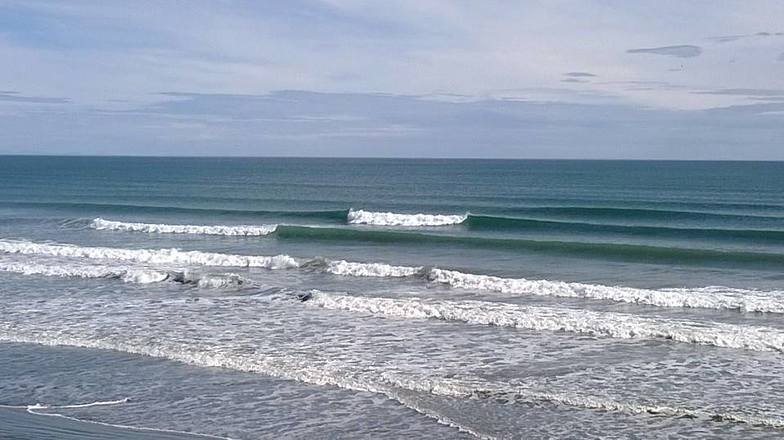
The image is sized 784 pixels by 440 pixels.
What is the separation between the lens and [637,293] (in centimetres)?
1780

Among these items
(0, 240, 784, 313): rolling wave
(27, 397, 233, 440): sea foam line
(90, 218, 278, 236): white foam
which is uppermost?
(90, 218, 278, 236): white foam

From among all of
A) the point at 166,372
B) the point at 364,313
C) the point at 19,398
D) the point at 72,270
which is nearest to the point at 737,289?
the point at 364,313

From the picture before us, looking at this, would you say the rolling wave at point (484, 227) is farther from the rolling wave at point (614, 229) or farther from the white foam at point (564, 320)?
the white foam at point (564, 320)

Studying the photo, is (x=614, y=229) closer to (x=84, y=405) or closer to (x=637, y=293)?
(x=637, y=293)

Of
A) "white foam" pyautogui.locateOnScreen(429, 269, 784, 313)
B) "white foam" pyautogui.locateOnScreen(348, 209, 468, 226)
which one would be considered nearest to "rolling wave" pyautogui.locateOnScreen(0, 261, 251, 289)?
"white foam" pyautogui.locateOnScreen(429, 269, 784, 313)

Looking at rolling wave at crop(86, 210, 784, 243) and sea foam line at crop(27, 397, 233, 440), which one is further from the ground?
rolling wave at crop(86, 210, 784, 243)

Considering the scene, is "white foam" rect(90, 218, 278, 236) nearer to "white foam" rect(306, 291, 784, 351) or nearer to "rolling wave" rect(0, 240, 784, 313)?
"rolling wave" rect(0, 240, 784, 313)

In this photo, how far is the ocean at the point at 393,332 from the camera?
10117mm

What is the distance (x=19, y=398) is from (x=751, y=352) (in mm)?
10932

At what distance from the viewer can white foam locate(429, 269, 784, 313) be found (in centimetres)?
1681

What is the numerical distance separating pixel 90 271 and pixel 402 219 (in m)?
15.8

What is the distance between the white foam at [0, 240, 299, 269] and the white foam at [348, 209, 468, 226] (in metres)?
11.0

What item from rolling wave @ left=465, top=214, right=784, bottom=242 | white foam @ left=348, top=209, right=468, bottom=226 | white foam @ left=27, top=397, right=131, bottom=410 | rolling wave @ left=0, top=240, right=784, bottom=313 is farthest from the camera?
white foam @ left=348, top=209, right=468, bottom=226

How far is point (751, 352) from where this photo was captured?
13211mm
